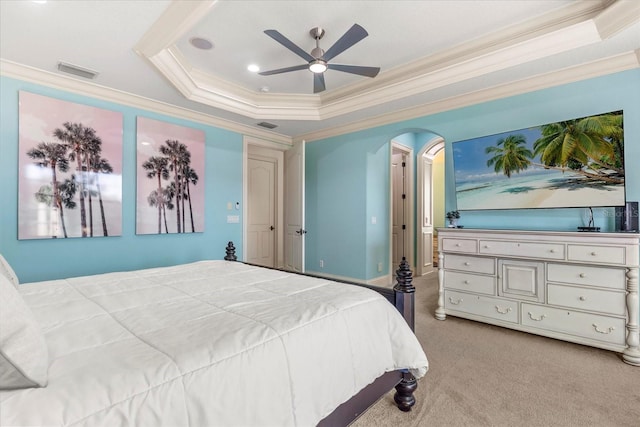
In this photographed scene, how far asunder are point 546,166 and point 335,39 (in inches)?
92.2

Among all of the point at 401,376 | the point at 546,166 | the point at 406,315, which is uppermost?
the point at 546,166

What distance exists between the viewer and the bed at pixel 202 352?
0.78m

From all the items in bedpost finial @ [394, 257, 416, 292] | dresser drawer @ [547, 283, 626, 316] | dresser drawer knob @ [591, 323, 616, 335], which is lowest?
dresser drawer knob @ [591, 323, 616, 335]

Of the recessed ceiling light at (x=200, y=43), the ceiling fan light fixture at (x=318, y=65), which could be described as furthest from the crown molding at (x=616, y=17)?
the recessed ceiling light at (x=200, y=43)

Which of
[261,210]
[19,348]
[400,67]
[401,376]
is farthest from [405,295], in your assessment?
[261,210]

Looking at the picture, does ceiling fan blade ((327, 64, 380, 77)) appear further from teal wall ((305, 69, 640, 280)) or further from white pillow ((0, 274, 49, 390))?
white pillow ((0, 274, 49, 390))

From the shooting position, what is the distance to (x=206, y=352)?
0.98 m

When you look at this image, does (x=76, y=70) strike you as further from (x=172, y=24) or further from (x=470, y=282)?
(x=470, y=282)

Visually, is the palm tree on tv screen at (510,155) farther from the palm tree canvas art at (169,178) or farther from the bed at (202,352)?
the palm tree canvas art at (169,178)

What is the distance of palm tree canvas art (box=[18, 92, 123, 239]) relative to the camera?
2.91 m

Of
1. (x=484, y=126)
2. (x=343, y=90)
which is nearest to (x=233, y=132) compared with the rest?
(x=343, y=90)

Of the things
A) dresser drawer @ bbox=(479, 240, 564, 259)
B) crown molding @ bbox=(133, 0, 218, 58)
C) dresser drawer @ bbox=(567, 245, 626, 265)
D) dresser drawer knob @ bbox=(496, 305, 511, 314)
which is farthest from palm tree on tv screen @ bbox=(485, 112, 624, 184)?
A: crown molding @ bbox=(133, 0, 218, 58)

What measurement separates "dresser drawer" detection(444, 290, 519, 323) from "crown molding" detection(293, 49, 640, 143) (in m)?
2.14

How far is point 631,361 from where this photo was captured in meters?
2.32
